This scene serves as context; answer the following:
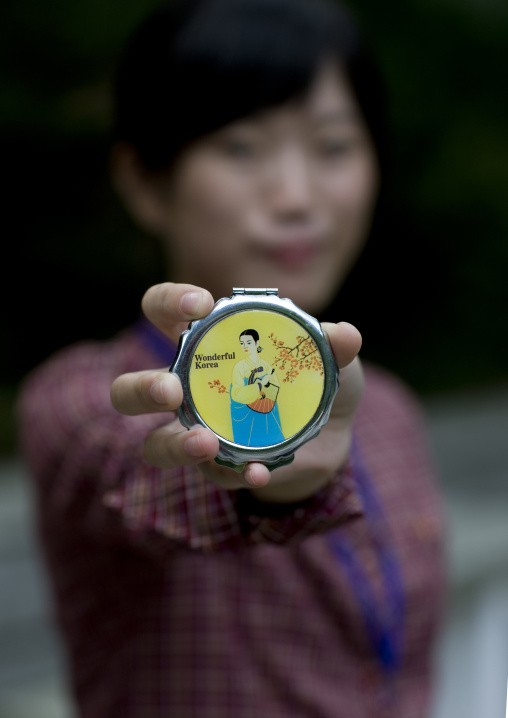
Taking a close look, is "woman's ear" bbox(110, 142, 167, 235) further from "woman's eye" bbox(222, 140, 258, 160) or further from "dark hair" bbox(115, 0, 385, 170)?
"woman's eye" bbox(222, 140, 258, 160)

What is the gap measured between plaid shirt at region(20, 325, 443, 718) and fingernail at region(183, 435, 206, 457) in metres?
0.30

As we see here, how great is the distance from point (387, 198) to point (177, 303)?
3338mm

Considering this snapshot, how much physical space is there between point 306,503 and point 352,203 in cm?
59

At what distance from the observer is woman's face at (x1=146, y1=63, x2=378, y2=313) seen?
1.17 m

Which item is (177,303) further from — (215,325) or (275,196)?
(275,196)

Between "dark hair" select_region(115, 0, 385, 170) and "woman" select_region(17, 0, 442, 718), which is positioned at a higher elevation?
"dark hair" select_region(115, 0, 385, 170)

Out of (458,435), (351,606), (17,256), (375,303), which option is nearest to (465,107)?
(375,303)

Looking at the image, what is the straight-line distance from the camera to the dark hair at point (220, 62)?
117 centimetres

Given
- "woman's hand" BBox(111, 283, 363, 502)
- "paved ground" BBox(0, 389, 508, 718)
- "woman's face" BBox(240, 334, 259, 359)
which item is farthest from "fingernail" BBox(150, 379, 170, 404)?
"paved ground" BBox(0, 389, 508, 718)

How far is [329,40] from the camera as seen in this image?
1251 mm

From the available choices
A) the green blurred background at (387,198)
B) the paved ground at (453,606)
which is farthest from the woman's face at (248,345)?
the green blurred background at (387,198)

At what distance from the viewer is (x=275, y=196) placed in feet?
3.83

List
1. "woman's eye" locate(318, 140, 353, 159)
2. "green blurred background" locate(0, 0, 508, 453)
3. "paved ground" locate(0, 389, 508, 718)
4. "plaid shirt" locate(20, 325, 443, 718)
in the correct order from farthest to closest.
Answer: "green blurred background" locate(0, 0, 508, 453) → "paved ground" locate(0, 389, 508, 718) → "woman's eye" locate(318, 140, 353, 159) → "plaid shirt" locate(20, 325, 443, 718)

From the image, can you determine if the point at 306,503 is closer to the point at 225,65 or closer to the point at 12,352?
the point at 225,65
